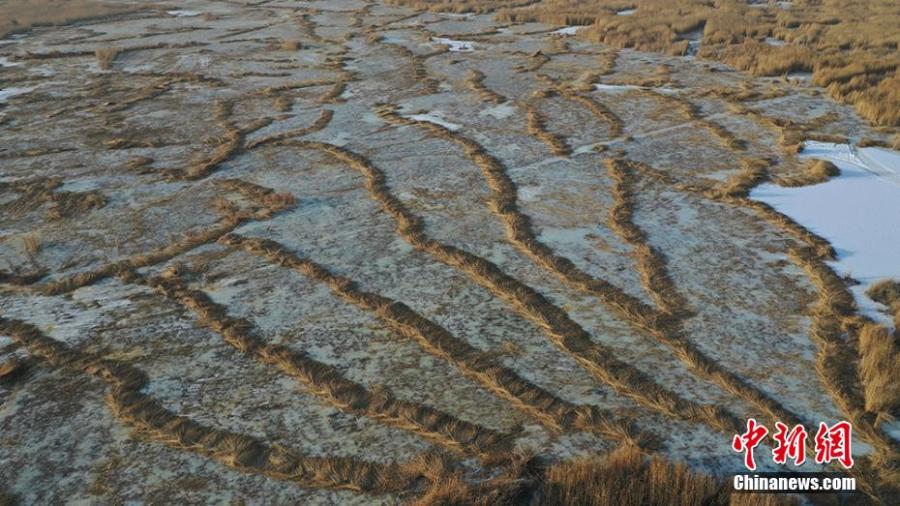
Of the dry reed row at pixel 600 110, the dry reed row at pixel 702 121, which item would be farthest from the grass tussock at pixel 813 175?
the dry reed row at pixel 600 110

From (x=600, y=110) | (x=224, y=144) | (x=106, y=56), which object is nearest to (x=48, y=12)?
(x=106, y=56)

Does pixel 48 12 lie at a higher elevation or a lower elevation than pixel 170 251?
lower

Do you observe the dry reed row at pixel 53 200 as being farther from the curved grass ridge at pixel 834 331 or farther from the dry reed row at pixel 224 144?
the curved grass ridge at pixel 834 331

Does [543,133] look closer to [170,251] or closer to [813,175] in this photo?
[813,175]

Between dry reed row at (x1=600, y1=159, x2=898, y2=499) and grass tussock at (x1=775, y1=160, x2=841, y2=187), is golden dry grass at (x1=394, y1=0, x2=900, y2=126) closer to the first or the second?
grass tussock at (x1=775, y1=160, x2=841, y2=187)

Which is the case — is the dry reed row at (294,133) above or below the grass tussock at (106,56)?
above

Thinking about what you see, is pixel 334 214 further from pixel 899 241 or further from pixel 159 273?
pixel 899 241
